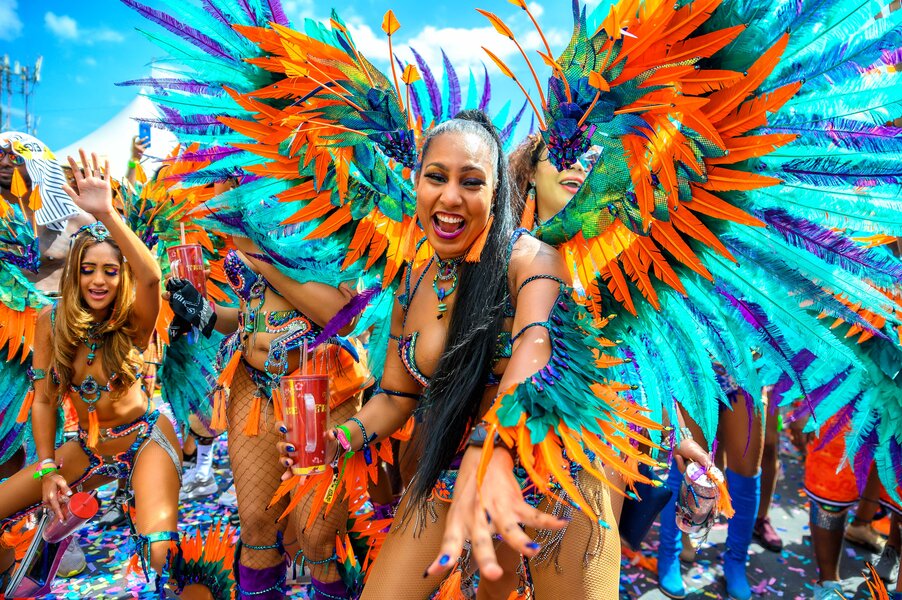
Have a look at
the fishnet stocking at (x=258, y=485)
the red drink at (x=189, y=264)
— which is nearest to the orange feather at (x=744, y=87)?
the fishnet stocking at (x=258, y=485)

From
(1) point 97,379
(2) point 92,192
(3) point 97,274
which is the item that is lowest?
(1) point 97,379

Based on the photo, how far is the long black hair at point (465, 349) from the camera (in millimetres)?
1534

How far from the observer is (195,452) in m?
4.54

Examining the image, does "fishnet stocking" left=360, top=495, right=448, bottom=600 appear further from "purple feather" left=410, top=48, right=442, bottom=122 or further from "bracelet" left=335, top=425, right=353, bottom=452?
"purple feather" left=410, top=48, right=442, bottom=122

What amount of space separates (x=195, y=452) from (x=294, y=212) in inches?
124

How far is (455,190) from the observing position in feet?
5.12

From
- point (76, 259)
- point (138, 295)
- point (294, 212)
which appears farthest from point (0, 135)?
point (294, 212)

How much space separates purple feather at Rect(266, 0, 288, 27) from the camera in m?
1.96

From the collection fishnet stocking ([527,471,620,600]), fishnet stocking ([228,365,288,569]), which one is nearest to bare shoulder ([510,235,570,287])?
fishnet stocking ([527,471,620,600])

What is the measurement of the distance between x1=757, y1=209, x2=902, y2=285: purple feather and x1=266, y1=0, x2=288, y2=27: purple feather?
1631 mm

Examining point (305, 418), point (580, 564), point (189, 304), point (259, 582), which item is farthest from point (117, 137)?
point (580, 564)

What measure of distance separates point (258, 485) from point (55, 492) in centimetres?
85

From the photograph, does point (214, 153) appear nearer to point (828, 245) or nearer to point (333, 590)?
point (333, 590)

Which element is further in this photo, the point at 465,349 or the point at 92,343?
the point at 92,343
